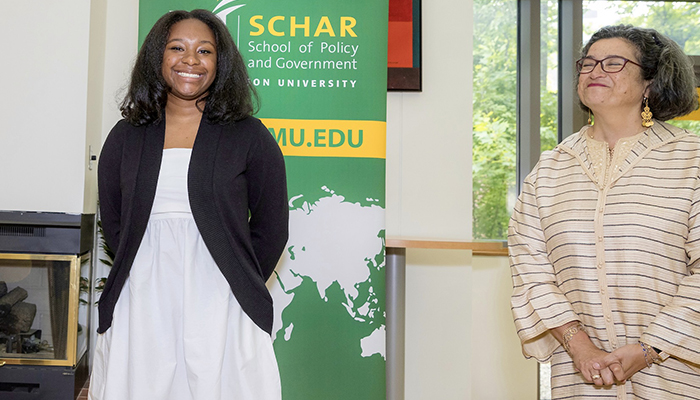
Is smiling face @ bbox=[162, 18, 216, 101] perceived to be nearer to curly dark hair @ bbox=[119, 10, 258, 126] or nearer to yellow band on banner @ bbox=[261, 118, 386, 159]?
curly dark hair @ bbox=[119, 10, 258, 126]

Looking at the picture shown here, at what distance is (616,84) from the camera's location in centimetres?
164

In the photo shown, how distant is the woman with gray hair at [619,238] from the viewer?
1.47 m

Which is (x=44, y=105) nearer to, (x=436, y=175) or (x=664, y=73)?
(x=436, y=175)

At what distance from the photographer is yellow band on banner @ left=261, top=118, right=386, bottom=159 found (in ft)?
8.07

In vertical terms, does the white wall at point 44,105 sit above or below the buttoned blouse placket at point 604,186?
above

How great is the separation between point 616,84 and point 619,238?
17.1 inches

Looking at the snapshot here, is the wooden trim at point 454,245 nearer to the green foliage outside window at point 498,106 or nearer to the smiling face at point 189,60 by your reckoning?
the smiling face at point 189,60

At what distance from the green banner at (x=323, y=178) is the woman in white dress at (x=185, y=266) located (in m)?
0.87

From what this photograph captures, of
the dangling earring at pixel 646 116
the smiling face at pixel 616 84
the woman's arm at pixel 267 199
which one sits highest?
the smiling face at pixel 616 84

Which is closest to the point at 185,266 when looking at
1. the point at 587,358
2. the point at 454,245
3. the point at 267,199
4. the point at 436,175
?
the point at 267,199

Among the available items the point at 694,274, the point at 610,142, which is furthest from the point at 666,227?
the point at 610,142

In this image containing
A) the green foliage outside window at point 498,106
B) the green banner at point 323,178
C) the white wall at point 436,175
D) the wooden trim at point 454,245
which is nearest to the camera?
the wooden trim at point 454,245

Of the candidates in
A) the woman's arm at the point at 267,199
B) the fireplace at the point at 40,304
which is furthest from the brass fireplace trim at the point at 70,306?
the woman's arm at the point at 267,199

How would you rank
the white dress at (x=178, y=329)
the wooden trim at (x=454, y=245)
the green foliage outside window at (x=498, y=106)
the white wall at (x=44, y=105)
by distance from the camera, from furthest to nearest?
the green foliage outside window at (x=498, y=106), the white wall at (x=44, y=105), the wooden trim at (x=454, y=245), the white dress at (x=178, y=329)
